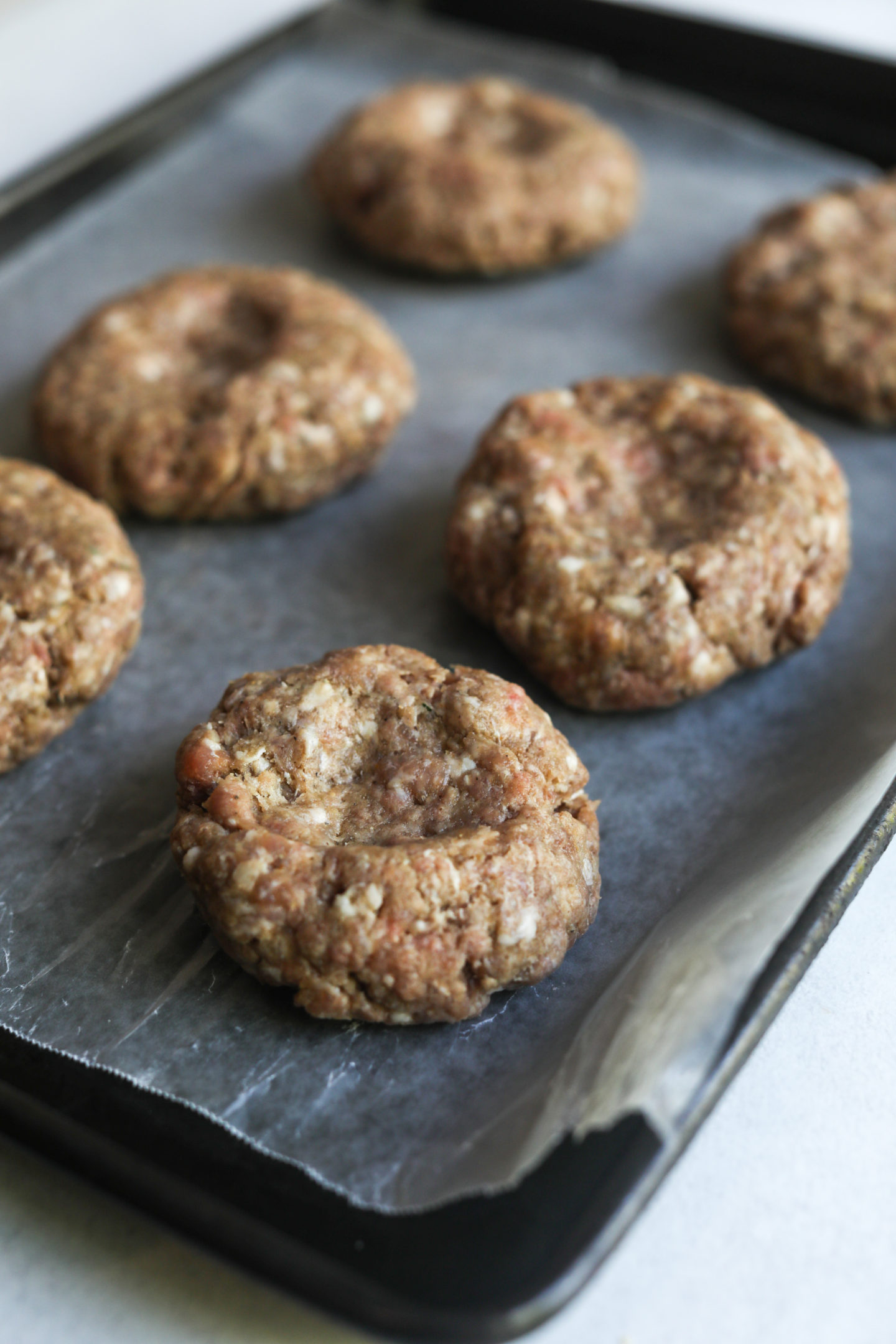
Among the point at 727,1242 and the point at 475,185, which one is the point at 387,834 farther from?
the point at 475,185

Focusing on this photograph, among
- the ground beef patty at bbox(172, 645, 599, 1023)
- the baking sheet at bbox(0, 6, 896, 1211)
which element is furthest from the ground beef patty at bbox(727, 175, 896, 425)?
the ground beef patty at bbox(172, 645, 599, 1023)

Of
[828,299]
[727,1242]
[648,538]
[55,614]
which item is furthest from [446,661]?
[828,299]

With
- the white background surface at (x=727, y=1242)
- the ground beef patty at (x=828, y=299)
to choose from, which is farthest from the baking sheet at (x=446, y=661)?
the white background surface at (x=727, y=1242)

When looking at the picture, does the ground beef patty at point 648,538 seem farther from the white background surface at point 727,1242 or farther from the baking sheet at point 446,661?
the white background surface at point 727,1242

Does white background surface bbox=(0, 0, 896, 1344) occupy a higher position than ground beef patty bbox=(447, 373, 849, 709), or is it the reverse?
ground beef patty bbox=(447, 373, 849, 709)

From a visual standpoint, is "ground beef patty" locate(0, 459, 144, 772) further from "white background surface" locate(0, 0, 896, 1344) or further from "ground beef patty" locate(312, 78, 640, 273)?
"ground beef patty" locate(312, 78, 640, 273)

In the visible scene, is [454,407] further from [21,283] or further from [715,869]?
[715,869]

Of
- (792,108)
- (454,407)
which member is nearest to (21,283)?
(454,407)
